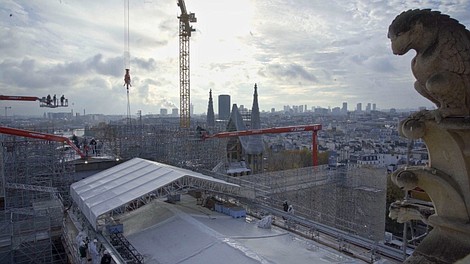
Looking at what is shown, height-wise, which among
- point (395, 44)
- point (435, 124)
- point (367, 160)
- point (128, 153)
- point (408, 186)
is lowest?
point (367, 160)

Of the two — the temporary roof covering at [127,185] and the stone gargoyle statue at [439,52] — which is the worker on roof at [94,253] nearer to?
the temporary roof covering at [127,185]

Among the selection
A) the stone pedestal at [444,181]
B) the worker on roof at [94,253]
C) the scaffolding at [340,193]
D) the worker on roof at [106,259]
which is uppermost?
the stone pedestal at [444,181]

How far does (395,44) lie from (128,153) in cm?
1924

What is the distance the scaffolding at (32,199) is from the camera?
37.3 ft

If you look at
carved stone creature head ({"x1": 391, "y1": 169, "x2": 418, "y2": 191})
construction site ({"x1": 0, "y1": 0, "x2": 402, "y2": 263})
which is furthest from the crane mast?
carved stone creature head ({"x1": 391, "y1": 169, "x2": 418, "y2": 191})

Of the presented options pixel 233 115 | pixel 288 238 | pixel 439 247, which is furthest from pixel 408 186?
pixel 233 115

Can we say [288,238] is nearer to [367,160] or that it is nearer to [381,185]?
Answer: [381,185]

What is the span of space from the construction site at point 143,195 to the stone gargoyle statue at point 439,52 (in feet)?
17.8

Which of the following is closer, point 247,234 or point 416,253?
point 416,253

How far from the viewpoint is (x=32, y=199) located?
14.5m

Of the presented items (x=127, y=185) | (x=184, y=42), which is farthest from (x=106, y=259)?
(x=184, y=42)

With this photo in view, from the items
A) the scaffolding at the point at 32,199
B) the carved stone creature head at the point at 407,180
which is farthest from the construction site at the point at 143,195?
the carved stone creature head at the point at 407,180

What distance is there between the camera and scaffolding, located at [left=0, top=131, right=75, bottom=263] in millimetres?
11359

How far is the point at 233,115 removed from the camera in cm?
3456
